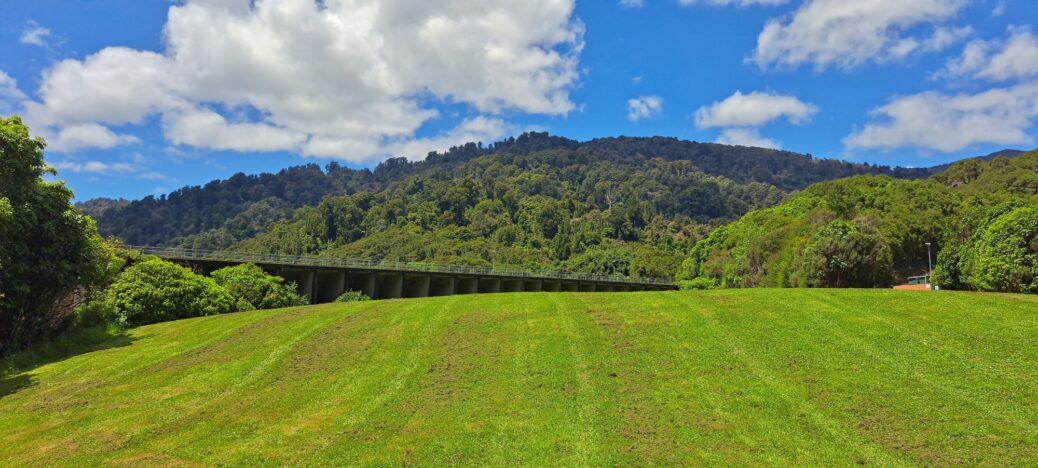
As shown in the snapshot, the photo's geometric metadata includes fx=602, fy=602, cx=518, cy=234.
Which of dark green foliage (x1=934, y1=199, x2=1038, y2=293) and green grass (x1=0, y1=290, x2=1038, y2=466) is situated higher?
dark green foliage (x1=934, y1=199, x2=1038, y2=293)

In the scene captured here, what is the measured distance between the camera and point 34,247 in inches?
1034

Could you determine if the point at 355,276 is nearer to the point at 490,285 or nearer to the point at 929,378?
the point at 490,285

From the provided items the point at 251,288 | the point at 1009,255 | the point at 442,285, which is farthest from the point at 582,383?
the point at 442,285

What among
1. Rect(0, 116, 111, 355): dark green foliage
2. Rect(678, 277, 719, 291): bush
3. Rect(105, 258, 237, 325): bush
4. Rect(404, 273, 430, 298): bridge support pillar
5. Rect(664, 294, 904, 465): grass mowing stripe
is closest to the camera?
Rect(664, 294, 904, 465): grass mowing stripe

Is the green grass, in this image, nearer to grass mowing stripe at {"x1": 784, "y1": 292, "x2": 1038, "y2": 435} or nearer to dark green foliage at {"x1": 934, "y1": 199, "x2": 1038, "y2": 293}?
grass mowing stripe at {"x1": 784, "y1": 292, "x2": 1038, "y2": 435}

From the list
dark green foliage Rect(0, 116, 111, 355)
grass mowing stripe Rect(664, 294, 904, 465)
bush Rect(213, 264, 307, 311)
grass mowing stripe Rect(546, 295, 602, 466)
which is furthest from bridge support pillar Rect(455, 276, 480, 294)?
grass mowing stripe Rect(664, 294, 904, 465)

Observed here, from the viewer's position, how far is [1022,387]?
14109 millimetres

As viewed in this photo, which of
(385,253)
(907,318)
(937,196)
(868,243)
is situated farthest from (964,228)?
(385,253)

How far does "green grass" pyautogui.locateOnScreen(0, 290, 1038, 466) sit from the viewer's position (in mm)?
12250

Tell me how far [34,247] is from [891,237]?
360 ft

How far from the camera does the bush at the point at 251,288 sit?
1670 inches

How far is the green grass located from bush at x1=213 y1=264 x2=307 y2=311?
1693 cm

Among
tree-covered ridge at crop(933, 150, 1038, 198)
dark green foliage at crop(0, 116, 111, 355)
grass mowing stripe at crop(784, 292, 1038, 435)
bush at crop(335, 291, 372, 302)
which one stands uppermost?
tree-covered ridge at crop(933, 150, 1038, 198)

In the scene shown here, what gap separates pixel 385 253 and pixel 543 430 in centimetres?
17767
